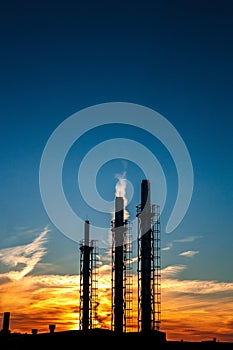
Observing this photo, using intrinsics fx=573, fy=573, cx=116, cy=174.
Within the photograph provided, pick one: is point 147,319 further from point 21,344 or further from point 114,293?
point 21,344

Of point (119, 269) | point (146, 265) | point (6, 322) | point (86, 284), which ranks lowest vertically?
point (6, 322)

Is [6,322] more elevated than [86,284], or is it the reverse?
[86,284]

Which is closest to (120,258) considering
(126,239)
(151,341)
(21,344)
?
(126,239)

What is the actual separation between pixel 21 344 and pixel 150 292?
1950 centimetres

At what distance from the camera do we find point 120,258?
6103cm

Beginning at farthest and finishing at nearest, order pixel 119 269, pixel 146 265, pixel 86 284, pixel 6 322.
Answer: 1. pixel 86 284
2. pixel 119 269
3. pixel 146 265
4. pixel 6 322

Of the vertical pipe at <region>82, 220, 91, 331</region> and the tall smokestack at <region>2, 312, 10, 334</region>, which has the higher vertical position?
the vertical pipe at <region>82, 220, 91, 331</region>

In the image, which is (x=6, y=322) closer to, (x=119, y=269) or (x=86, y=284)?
(x=119, y=269)

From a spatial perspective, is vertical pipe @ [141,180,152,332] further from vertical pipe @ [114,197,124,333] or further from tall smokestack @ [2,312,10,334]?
tall smokestack @ [2,312,10,334]

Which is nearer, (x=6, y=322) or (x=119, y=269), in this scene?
(x=6, y=322)

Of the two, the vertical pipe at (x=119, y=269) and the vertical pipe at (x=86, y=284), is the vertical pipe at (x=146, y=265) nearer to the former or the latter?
the vertical pipe at (x=119, y=269)

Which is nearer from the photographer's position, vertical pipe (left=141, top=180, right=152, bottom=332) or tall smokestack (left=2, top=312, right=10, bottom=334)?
tall smokestack (left=2, top=312, right=10, bottom=334)

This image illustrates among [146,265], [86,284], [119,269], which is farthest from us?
[86,284]

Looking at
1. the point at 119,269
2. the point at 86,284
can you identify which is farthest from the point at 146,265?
the point at 86,284
